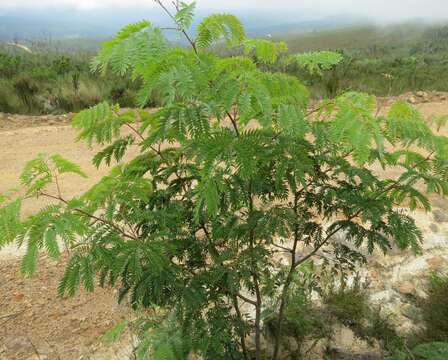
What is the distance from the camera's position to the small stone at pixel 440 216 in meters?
4.83

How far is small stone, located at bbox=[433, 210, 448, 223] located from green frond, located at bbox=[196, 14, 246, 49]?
419cm

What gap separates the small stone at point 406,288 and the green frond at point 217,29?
10.3 ft

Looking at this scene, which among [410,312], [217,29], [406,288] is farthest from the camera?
[406,288]

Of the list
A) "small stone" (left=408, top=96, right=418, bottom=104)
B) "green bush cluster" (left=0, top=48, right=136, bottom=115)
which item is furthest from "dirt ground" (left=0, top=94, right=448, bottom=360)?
"small stone" (left=408, top=96, right=418, bottom=104)

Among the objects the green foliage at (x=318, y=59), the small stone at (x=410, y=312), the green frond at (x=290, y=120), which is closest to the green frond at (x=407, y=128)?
the green foliage at (x=318, y=59)

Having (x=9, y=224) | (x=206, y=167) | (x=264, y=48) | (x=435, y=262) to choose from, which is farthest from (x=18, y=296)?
(x=435, y=262)

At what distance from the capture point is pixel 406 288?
12.5ft

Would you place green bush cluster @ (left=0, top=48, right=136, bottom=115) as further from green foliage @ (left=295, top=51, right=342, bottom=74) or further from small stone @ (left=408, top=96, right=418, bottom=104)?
green foliage @ (left=295, top=51, right=342, bottom=74)

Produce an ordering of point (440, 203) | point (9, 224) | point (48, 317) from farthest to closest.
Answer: point (440, 203), point (48, 317), point (9, 224)

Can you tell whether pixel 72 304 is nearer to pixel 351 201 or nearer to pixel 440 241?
pixel 351 201

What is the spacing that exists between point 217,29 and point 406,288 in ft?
10.7

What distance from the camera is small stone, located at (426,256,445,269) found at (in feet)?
13.4

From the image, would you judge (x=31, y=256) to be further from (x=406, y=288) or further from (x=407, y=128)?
(x=406, y=288)

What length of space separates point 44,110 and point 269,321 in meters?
8.46
